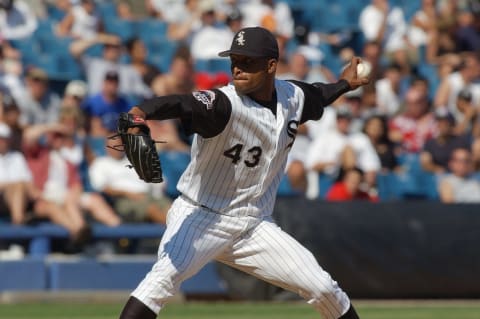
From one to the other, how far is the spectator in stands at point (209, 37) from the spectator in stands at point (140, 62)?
0.93 metres

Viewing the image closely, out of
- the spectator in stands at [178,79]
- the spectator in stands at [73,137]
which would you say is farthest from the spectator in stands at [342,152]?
the spectator in stands at [73,137]

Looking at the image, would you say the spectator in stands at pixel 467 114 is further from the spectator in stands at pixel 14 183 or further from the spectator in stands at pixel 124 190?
the spectator in stands at pixel 14 183

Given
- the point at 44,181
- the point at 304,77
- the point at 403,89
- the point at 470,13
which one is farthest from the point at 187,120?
the point at 470,13

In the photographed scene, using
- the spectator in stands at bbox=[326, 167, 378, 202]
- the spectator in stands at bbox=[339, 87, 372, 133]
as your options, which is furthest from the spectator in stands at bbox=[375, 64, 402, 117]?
the spectator in stands at bbox=[326, 167, 378, 202]

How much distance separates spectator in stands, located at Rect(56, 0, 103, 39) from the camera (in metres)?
14.4

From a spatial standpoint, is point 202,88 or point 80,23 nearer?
point 202,88

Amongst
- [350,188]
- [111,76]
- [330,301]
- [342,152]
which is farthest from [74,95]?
[330,301]

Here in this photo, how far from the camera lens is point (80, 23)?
1445cm

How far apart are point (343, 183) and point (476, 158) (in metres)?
2.65

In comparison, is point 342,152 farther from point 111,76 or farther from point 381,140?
point 111,76

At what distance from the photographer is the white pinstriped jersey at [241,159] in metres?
6.17

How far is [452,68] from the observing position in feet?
54.9

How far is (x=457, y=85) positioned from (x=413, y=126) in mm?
1587

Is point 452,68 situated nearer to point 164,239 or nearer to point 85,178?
point 85,178
